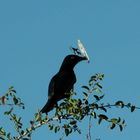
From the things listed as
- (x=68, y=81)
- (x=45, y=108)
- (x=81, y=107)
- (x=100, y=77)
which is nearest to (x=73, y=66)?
(x=68, y=81)

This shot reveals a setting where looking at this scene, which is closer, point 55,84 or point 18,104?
point 18,104

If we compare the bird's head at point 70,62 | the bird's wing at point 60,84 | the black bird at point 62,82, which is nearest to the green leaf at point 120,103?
the black bird at point 62,82

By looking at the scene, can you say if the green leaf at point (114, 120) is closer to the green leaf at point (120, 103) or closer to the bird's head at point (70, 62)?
the green leaf at point (120, 103)

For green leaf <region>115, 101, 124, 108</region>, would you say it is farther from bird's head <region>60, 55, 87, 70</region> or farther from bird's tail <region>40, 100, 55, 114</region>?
bird's head <region>60, 55, 87, 70</region>

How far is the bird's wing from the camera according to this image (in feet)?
22.9

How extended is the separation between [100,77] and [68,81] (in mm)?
2190

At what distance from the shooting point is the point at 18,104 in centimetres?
510

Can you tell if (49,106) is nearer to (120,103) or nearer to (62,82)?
(62,82)

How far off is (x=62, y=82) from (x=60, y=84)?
104 mm

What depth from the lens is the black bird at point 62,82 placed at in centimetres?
674

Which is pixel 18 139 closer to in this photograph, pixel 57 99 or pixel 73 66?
pixel 57 99

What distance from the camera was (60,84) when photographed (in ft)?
23.9

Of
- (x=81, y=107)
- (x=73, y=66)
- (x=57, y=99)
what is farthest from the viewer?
(x=73, y=66)

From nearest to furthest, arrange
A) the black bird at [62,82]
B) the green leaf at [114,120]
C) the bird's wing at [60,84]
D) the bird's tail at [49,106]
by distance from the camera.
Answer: the green leaf at [114,120]
the bird's tail at [49,106]
the black bird at [62,82]
the bird's wing at [60,84]
